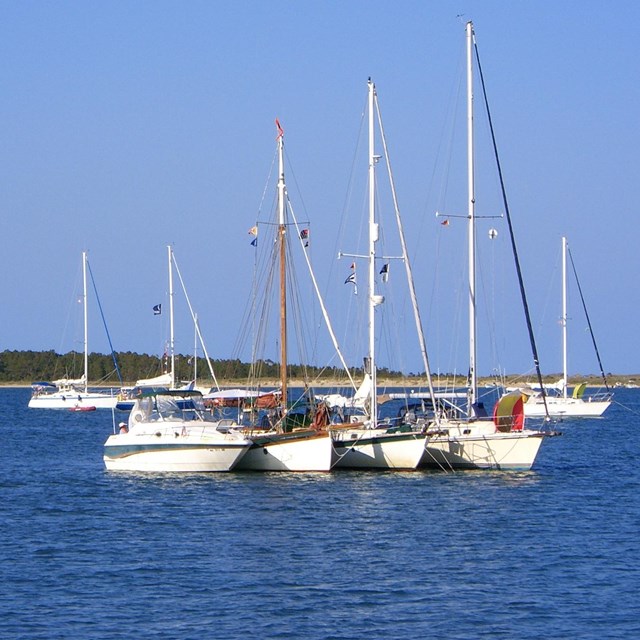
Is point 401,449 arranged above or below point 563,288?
below

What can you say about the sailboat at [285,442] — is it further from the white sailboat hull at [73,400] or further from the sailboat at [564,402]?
the white sailboat hull at [73,400]

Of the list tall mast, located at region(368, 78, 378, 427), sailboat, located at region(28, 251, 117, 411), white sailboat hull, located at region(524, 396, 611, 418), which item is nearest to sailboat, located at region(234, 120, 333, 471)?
tall mast, located at region(368, 78, 378, 427)

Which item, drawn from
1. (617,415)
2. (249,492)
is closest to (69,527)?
(249,492)

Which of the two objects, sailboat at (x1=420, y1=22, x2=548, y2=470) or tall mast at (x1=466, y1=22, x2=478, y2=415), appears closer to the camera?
sailboat at (x1=420, y1=22, x2=548, y2=470)

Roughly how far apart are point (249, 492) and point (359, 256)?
10.3 m

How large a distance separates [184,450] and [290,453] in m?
3.51

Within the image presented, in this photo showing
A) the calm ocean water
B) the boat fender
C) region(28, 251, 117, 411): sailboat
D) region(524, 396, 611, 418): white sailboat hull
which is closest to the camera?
the calm ocean water

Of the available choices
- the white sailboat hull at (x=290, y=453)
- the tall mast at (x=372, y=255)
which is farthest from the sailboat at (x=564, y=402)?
the white sailboat hull at (x=290, y=453)

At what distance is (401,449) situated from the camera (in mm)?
43656

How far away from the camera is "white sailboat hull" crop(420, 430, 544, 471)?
43.6 m

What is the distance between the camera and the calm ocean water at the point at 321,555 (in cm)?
2330

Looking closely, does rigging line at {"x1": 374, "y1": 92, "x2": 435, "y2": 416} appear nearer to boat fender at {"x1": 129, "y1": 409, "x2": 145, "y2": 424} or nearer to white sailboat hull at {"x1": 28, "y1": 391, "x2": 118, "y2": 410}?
boat fender at {"x1": 129, "y1": 409, "x2": 145, "y2": 424}

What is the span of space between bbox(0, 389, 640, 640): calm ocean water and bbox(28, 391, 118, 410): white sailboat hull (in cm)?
6424

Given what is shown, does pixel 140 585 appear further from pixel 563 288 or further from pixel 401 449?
pixel 563 288
